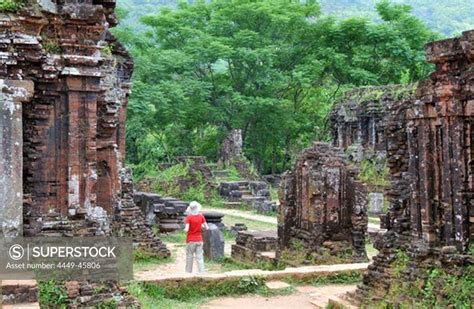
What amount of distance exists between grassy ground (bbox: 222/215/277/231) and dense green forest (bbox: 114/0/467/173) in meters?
8.08

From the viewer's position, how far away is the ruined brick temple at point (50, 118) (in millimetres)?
7480

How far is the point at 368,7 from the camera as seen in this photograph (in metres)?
95.2

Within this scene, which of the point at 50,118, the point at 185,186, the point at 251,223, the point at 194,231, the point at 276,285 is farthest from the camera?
the point at 185,186

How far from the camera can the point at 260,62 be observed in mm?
33375

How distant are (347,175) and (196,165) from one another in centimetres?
1681

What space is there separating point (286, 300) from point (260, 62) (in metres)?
24.1

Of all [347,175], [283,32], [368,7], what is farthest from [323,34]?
[368,7]

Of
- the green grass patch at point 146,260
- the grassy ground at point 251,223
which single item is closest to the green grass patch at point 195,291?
the green grass patch at point 146,260

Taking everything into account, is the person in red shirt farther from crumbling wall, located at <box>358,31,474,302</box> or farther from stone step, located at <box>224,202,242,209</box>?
stone step, located at <box>224,202,242,209</box>

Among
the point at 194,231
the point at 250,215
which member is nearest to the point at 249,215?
the point at 250,215

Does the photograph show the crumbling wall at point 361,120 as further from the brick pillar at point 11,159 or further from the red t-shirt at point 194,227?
the brick pillar at point 11,159

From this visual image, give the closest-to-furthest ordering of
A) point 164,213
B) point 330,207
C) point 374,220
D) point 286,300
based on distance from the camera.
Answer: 1. point 286,300
2. point 330,207
3. point 164,213
4. point 374,220

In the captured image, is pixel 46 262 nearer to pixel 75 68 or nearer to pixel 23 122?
pixel 23 122

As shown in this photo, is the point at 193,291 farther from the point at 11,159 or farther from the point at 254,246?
the point at 254,246
